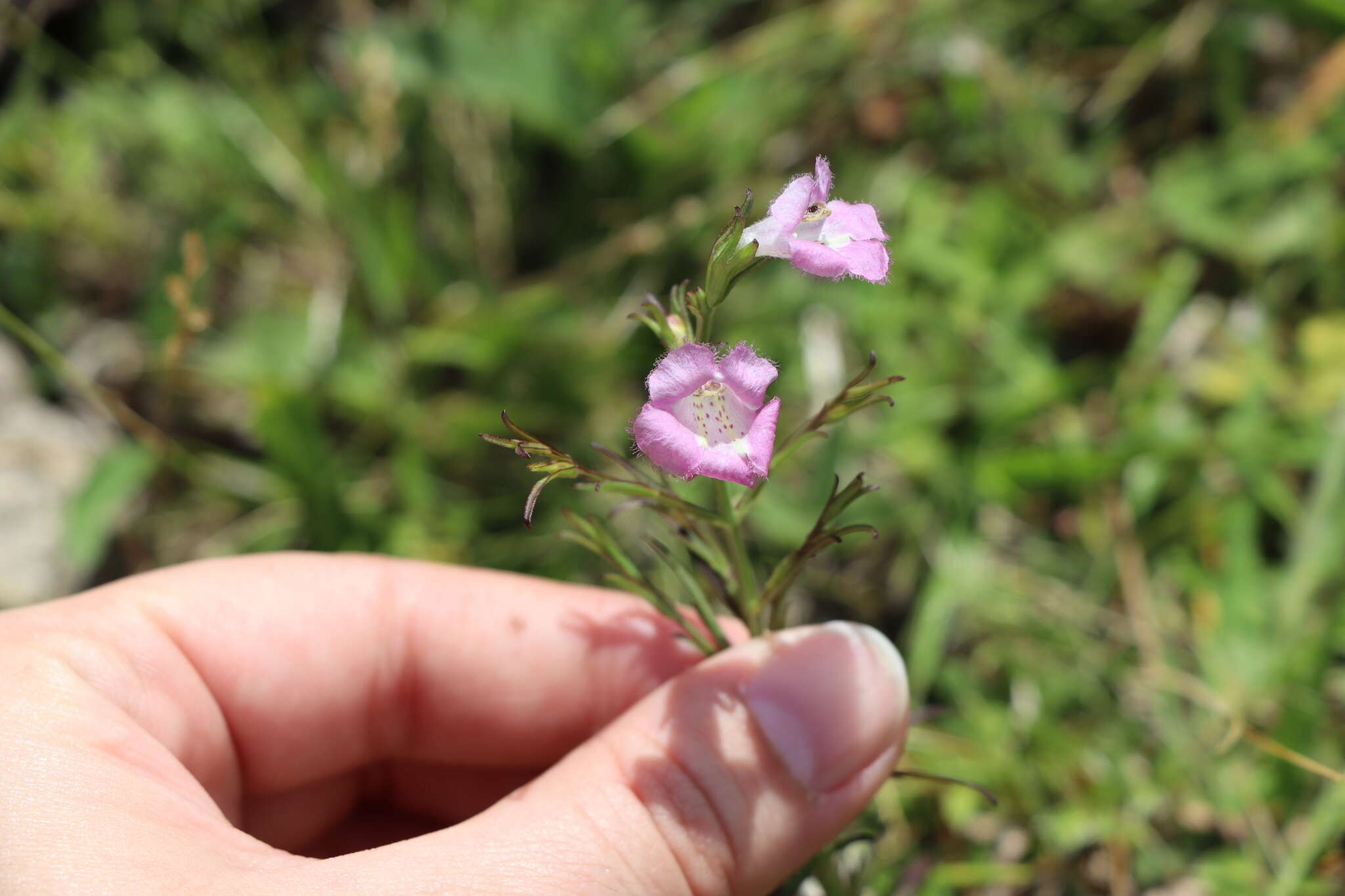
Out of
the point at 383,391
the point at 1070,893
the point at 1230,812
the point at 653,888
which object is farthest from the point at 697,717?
the point at 383,391

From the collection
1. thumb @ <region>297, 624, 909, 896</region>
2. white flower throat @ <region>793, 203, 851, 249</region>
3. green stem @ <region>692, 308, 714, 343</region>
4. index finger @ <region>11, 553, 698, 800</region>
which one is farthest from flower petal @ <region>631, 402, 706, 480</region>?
index finger @ <region>11, 553, 698, 800</region>

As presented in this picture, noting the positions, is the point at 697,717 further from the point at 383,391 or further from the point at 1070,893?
the point at 383,391

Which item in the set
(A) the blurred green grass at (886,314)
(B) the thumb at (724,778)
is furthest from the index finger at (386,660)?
(A) the blurred green grass at (886,314)

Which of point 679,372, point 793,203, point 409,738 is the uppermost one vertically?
point 793,203

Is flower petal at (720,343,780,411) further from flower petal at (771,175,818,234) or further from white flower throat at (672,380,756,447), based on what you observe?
flower petal at (771,175,818,234)

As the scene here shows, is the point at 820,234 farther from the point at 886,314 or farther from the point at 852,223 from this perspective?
the point at 886,314

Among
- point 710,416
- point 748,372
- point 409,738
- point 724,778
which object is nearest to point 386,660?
point 409,738
